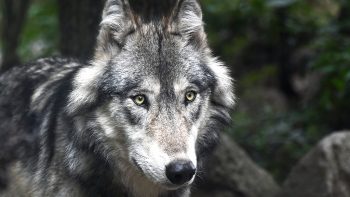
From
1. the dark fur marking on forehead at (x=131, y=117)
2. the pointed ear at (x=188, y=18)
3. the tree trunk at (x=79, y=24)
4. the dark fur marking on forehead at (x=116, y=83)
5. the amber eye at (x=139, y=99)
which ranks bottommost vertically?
the tree trunk at (x=79, y=24)

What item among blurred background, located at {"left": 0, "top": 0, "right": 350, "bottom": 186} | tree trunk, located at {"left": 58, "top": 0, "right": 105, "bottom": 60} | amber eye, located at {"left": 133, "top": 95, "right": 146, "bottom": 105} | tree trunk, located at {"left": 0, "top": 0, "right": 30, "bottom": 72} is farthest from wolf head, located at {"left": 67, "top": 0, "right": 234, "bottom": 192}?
tree trunk, located at {"left": 0, "top": 0, "right": 30, "bottom": 72}

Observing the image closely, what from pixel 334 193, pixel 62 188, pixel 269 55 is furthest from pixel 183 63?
pixel 269 55

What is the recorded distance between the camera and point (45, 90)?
5824 millimetres

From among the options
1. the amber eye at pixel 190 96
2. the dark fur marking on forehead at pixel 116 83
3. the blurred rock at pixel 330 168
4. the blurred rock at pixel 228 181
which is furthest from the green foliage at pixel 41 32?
the amber eye at pixel 190 96

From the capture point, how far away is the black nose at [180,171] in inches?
170

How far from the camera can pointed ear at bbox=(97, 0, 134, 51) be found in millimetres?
4961

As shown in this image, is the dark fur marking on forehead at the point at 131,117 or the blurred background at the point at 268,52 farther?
the blurred background at the point at 268,52

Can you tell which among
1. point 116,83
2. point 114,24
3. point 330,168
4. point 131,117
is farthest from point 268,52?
point 131,117

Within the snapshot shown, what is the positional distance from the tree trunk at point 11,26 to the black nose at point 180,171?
5156mm

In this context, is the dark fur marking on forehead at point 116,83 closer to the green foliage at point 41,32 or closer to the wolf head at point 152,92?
the wolf head at point 152,92

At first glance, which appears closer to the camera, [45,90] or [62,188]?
[62,188]

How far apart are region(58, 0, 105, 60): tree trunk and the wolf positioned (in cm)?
153

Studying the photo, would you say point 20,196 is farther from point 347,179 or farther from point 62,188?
point 347,179

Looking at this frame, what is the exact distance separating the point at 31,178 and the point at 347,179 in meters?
3.07
